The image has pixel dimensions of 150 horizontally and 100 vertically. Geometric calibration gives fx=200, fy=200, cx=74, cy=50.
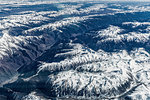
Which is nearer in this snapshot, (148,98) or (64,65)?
(148,98)

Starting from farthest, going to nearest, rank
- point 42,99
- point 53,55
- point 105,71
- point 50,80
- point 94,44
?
1. point 94,44
2. point 53,55
3. point 105,71
4. point 50,80
5. point 42,99

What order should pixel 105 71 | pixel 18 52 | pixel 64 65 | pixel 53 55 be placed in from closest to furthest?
pixel 105 71, pixel 64 65, pixel 53 55, pixel 18 52

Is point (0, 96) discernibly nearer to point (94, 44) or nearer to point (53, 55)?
point (53, 55)

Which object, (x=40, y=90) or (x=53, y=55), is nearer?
(x=40, y=90)

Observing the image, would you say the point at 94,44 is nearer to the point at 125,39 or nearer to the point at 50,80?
the point at 125,39

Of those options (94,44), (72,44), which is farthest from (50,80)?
(94,44)

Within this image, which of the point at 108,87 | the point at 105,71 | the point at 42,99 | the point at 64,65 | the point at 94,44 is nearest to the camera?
the point at 42,99

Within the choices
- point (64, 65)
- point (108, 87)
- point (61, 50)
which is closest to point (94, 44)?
point (61, 50)

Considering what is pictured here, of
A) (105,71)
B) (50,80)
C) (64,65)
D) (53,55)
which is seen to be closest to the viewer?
(50,80)
